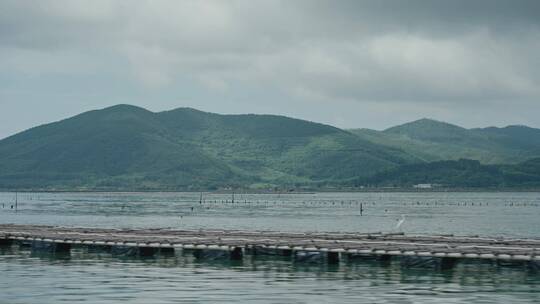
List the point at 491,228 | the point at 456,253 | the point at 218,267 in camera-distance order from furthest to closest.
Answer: the point at 491,228 < the point at 218,267 < the point at 456,253

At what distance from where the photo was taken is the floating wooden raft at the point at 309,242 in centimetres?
5594

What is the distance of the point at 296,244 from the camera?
202 feet

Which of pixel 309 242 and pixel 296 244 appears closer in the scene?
pixel 296 244

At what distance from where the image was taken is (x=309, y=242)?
64.4m

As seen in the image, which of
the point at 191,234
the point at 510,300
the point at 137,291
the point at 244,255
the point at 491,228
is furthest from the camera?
the point at 491,228

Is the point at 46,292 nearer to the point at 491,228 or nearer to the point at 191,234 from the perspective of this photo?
the point at 191,234

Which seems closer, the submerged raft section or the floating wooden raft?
the submerged raft section

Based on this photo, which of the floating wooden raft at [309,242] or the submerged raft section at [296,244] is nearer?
the submerged raft section at [296,244]

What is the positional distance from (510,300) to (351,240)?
75.5ft

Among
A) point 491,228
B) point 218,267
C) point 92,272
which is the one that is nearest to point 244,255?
point 218,267

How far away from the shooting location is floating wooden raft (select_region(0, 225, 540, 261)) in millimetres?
55938

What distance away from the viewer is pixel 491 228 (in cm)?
11569

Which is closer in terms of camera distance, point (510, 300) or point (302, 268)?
point (510, 300)

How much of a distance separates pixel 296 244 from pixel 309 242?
2.94m
